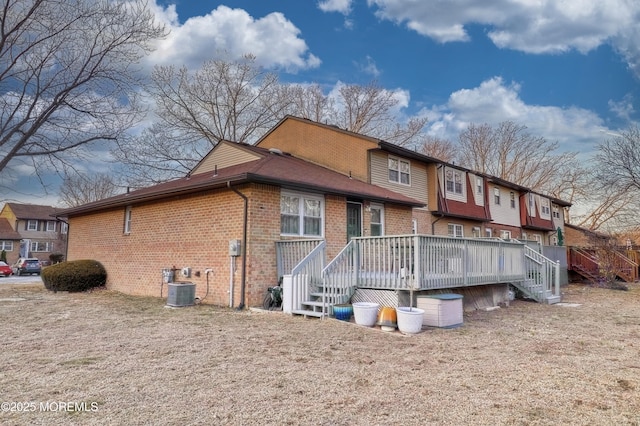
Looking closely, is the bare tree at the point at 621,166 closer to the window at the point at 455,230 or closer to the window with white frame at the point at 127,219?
the window at the point at 455,230

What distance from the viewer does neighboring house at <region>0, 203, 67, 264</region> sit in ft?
151

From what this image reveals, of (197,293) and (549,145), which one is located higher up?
(549,145)

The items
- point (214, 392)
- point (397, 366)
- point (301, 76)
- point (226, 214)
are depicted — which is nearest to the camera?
point (214, 392)

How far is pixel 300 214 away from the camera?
37.5 ft

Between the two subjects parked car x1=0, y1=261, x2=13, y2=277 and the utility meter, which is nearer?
the utility meter

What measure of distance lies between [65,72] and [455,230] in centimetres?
1791

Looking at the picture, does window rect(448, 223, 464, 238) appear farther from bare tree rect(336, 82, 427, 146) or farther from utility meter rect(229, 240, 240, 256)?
bare tree rect(336, 82, 427, 146)

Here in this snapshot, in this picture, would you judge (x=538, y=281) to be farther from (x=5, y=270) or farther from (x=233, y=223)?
(x=5, y=270)

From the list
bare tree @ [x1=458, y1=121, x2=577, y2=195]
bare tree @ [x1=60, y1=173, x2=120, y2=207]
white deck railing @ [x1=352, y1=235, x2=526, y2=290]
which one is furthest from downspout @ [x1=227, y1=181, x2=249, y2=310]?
bare tree @ [x1=458, y1=121, x2=577, y2=195]

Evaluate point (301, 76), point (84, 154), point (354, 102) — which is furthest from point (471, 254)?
point (354, 102)

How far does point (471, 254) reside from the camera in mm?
10016

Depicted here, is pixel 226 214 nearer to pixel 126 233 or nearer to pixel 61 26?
pixel 126 233

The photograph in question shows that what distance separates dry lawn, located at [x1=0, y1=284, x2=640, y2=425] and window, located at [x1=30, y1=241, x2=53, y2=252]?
47.3 metres

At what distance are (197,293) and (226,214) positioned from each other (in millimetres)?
2370
